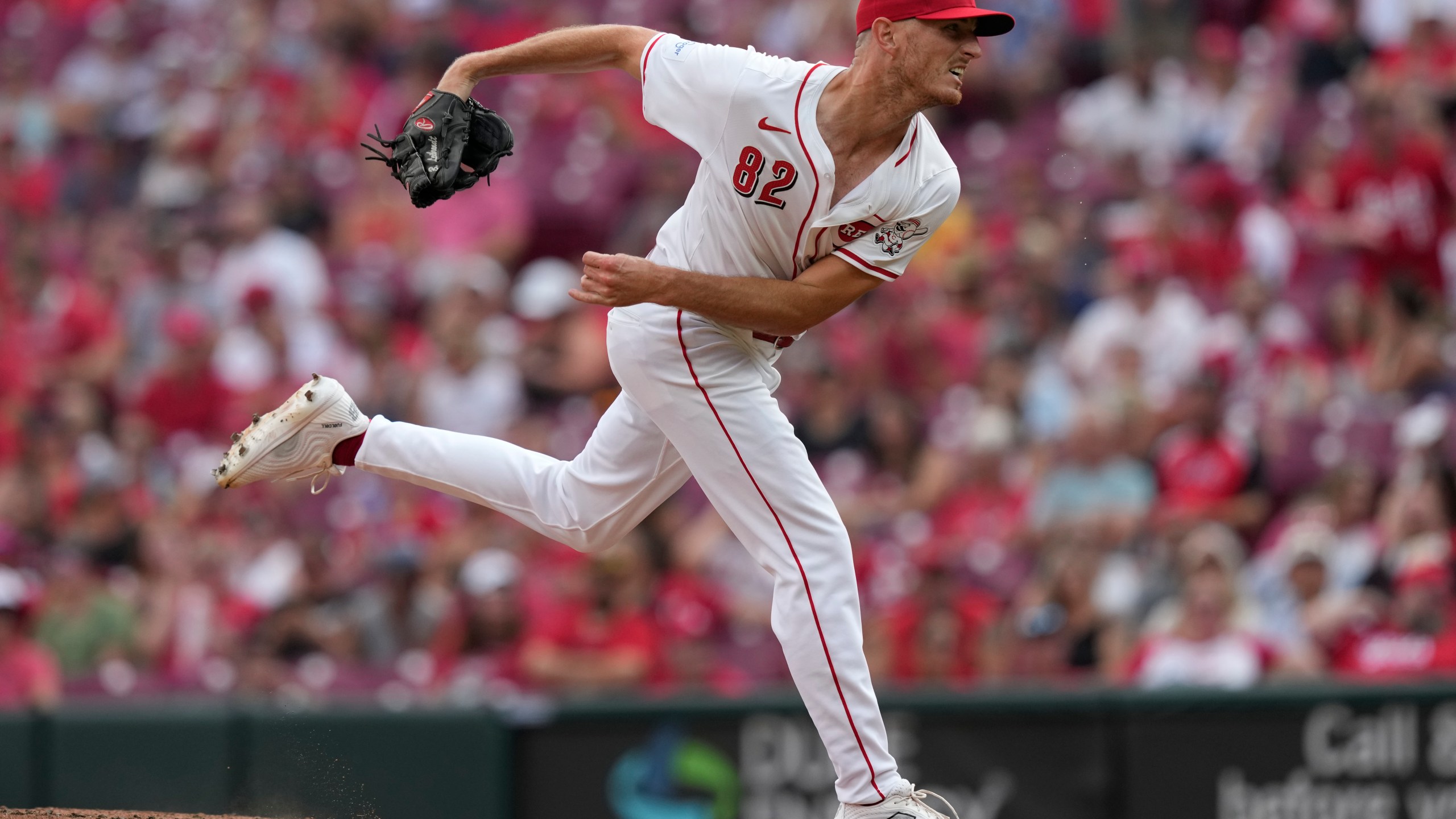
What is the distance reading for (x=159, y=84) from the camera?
507 inches

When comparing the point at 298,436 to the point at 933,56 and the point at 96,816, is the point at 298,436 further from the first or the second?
the point at 933,56

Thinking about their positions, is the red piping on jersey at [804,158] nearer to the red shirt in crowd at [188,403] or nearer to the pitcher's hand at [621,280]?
the pitcher's hand at [621,280]

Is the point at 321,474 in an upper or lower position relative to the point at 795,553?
upper

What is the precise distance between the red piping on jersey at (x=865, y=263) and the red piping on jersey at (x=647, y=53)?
2.10ft

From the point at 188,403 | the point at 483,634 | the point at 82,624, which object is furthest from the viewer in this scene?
the point at 188,403

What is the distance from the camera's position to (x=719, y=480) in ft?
13.8

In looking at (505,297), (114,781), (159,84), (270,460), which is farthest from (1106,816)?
(159,84)

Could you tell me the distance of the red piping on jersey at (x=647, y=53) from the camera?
14.1ft

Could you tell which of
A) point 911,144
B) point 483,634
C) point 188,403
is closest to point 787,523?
point 911,144

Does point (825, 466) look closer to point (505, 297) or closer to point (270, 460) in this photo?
point (505, 297)

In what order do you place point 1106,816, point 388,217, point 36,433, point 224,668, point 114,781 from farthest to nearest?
point 388,217
point 36,433
point 224,668
point 114,781
point 1106,816

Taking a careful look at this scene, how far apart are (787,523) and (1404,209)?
→ 203 inches

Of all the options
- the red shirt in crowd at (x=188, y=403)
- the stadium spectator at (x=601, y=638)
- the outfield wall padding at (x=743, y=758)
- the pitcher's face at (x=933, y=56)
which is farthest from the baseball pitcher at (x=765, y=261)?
the red shirt in crowd at (x=188, y=403)

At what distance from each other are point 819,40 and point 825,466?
3.53 meters
